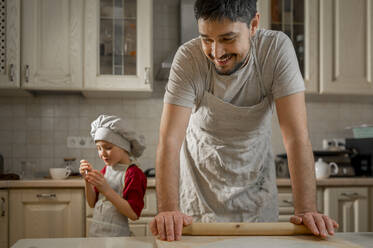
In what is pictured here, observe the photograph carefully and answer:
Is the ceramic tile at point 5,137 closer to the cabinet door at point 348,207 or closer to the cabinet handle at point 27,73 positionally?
the cabinet handle at point 27,73

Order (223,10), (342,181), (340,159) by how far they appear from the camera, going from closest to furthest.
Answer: (223,10) → (342,181) → (340,159)

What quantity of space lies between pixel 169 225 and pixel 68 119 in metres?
1.97

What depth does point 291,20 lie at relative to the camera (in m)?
2.61

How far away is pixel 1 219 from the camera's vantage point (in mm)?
2168

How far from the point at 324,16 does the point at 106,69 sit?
1.51 meters

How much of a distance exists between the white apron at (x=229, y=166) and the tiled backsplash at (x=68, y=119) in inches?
55.3

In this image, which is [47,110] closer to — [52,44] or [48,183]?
[52,44]

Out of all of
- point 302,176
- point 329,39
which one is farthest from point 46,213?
point 329,39

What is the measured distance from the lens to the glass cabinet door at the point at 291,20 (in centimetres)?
260

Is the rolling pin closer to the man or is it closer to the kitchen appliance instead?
the man

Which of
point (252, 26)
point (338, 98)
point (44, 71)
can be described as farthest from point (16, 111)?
point (338, 98)

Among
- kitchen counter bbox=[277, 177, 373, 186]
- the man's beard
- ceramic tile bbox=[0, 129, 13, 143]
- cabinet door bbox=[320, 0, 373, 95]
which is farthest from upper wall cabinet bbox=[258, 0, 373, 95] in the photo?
ceramic tile bbox=[0, 129, 13, 143]

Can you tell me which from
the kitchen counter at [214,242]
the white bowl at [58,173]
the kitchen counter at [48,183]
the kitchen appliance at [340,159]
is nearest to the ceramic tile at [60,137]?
the white bowl at [58,173]

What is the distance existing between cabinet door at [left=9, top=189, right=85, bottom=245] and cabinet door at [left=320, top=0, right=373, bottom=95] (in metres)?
1.76
